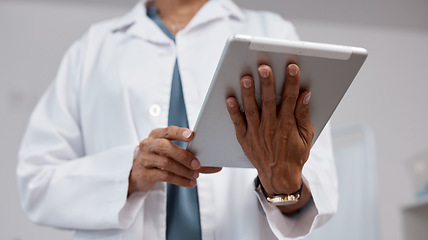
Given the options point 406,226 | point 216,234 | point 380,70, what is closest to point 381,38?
point 380,70

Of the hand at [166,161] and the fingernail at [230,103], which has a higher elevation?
the fingernail at [230,103]

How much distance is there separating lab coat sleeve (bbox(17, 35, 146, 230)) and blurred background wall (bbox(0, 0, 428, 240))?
1.23 meters

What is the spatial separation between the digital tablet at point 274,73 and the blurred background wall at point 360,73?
1.64 m

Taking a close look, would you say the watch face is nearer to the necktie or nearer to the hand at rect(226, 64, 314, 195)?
the hand at rect(226, 64, 314, 195)

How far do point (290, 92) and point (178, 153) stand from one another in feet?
0.68

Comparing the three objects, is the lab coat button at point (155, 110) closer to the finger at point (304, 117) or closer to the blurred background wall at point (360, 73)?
the finger at point (304, 117)

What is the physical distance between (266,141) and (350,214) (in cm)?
111

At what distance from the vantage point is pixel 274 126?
62cm

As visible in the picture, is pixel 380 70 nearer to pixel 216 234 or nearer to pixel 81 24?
pixel 81 24

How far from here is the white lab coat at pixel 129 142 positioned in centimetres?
83

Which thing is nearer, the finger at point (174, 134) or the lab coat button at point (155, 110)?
the finger at point (174, 134)

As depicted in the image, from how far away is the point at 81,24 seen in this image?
2385mm

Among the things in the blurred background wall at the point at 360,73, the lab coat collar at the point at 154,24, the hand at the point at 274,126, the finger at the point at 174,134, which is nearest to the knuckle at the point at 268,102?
the hand at the point at 274,126

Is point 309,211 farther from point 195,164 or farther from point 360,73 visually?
point 360,73
